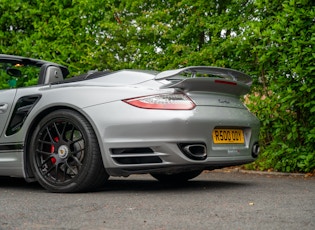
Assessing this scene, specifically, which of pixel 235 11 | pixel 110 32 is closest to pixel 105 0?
pixel 110 32

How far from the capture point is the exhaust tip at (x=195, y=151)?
530cm

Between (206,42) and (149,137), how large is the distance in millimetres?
4269

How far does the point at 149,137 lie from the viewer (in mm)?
5270

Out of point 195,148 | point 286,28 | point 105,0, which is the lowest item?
point 195,148

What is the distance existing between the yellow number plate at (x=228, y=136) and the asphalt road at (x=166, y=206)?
45 cm

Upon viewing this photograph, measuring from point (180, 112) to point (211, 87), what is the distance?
53 centimetres

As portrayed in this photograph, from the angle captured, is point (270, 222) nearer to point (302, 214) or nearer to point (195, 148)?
point (302, 214)

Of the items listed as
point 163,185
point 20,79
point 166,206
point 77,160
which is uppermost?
point 20,79

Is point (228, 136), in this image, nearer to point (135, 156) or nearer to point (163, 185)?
point (135, 156)

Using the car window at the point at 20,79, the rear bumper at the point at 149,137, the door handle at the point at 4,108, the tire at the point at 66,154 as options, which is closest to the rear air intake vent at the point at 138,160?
the rear bumper at the point at 149,137

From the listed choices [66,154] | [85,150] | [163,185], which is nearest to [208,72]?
[163,185]

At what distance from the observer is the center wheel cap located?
553 cm

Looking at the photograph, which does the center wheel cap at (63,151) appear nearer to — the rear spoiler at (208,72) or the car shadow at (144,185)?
the car shadow at (144,185)

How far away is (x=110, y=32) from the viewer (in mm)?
9852
